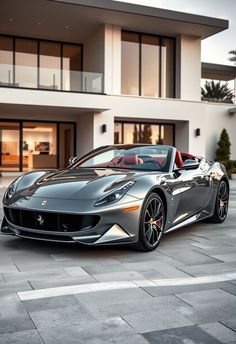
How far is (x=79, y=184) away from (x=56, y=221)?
1.71 feet

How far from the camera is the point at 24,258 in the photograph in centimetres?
450

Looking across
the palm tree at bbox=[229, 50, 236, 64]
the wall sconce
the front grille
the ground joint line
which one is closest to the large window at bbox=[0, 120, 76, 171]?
the wall sconce

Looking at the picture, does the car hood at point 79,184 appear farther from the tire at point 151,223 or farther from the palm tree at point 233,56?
the palm tree at point 233,56

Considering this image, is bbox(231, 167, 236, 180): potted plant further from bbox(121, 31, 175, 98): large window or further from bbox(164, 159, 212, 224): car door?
bbox(164, 159, 212, 224): car door

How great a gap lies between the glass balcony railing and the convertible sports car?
10873mm

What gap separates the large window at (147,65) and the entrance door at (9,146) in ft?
17.0

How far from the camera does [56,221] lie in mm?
4492

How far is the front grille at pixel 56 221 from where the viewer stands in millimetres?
4410

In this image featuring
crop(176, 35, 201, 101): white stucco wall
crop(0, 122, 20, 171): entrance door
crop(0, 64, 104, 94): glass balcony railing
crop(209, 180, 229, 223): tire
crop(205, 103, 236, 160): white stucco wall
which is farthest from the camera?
crop(205, 103, 236, 160): white stucco wall

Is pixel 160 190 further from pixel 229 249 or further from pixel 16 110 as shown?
pixel 16 110

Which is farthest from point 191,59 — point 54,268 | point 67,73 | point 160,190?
point 54,268

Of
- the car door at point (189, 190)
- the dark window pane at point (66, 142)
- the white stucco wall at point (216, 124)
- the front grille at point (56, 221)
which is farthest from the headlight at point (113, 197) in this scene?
the white stucco wall at point (216, 124)

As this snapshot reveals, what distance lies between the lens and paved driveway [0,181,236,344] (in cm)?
267

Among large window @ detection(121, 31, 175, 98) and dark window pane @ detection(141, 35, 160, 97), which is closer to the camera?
large window @ detection(121, 31, 175, 98)
